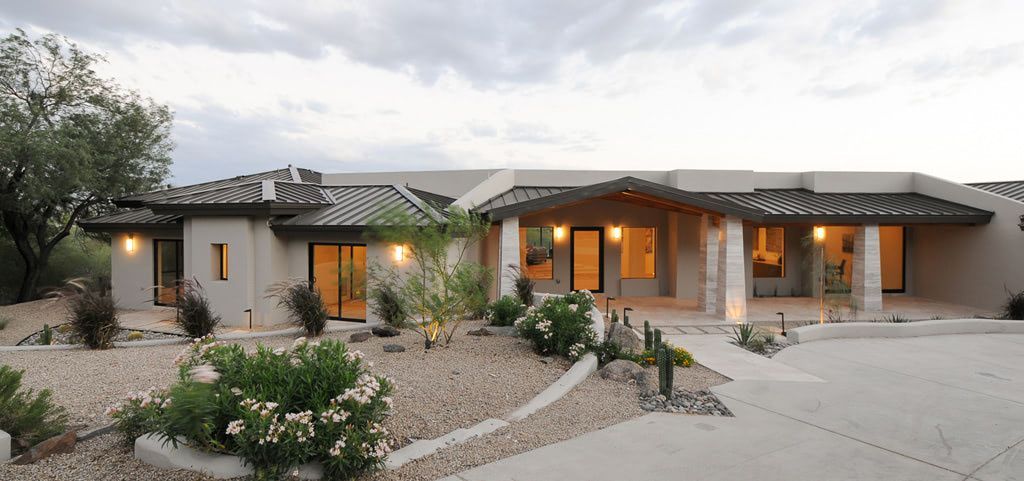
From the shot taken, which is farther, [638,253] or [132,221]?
[638,253]

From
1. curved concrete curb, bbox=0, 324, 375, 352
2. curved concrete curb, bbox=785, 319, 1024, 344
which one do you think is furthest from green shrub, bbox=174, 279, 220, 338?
curved concrete curb, bbox=785, 319, 1024, 344

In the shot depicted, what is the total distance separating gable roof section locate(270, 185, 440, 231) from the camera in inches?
487

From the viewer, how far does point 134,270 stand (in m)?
16.1

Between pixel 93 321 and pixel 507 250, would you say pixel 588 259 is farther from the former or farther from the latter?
pixel 93 321

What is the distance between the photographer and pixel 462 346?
8.70 m

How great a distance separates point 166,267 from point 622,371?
1537 centimetres

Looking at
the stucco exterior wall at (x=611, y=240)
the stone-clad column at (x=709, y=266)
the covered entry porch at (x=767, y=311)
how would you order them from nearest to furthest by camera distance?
the covered entry porch at (x=767, y=311) → the stone-clad column at (x=709, y=266) → the stucco exterior wall at (x=611, y=240)

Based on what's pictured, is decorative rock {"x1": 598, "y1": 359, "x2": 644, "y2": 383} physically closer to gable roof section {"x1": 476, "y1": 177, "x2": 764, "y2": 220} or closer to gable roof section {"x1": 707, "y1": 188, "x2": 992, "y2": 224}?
gable roof section {"x1": 476, "y1": 177, "x2": 764, "y2": 220}

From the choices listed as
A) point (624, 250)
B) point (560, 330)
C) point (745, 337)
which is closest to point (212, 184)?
point (624, 250)

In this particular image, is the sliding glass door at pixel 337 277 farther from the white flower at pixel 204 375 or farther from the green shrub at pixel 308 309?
the white flower at pixel 204 375

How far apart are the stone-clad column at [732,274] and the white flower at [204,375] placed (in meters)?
12.1

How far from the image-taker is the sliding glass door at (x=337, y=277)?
12891mm

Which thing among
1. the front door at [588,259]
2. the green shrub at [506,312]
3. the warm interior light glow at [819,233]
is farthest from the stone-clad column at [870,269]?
the green shrub at [506,312]

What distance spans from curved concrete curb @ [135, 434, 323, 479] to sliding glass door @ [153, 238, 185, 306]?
1361 centimetres
